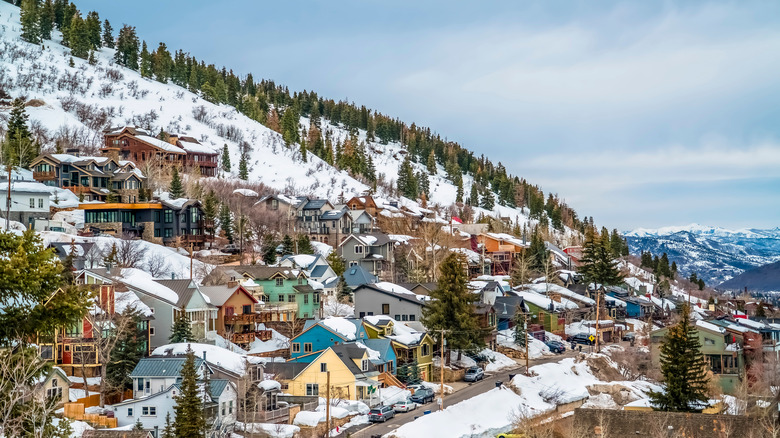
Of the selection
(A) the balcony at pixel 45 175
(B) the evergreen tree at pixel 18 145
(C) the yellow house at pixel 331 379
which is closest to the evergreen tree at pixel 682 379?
(C) the yellow house at pixel 331 379

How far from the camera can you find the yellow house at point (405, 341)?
65.4 metres

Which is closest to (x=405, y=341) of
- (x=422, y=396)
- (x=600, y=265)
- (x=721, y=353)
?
(x=422, y=396)

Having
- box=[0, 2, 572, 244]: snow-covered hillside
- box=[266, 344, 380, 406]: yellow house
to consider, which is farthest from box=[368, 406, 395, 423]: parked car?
box=[0, 2, 572, 244]: snow-covered hillside

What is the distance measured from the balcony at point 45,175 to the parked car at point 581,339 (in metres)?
58.8

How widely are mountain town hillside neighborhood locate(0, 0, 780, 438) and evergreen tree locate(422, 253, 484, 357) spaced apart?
0.19m

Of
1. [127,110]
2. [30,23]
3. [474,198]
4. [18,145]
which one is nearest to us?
[18,145]

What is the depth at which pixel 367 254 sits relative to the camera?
103 m

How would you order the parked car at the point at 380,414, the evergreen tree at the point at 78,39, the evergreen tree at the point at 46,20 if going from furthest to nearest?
the evergreen tree at the point at 46,20
the evergreen tree at the point at 78,39
the parked car at the point at 380,414

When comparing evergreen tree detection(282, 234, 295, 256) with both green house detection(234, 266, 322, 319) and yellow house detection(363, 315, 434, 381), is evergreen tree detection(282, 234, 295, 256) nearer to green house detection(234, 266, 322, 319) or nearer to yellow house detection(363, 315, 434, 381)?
green house detection(234, 266, 322, 319)

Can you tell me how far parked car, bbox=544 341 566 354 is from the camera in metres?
82.2

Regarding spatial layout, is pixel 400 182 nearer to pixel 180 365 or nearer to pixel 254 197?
pixel 254 197

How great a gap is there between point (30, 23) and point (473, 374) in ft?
398

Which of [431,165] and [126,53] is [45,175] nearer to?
[126,53]

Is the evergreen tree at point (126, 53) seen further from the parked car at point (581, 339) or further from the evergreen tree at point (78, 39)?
the parked car at point (581, 339)
